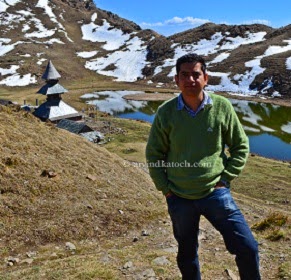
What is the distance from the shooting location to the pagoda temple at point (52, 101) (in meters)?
47.9

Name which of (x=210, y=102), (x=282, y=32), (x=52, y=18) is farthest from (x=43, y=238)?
(x=52, y=18)

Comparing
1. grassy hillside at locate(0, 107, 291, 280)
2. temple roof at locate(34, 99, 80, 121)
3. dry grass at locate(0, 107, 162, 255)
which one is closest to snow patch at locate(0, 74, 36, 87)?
temple roof at locate(34, 99, 80, 121)

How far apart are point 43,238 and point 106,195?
13.7 feet

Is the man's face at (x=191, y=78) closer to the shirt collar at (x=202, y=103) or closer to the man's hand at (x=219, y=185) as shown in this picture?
the shirt collar at (x=202, y=103)

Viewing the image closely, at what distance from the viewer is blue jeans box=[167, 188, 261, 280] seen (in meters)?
5.03

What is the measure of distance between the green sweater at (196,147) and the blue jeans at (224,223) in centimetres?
15

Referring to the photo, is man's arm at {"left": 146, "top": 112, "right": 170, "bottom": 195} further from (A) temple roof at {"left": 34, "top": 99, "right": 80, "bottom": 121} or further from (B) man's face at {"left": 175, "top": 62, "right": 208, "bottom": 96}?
(A) temple roof at {"left": 34, "top": 99, "right": 80, "bottom": 121}

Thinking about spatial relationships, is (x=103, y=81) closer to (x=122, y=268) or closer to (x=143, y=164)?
(x=143, y=164)

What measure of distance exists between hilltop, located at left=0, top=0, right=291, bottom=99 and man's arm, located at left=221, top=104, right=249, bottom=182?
95.3 m

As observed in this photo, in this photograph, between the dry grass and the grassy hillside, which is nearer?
the grassy hillside

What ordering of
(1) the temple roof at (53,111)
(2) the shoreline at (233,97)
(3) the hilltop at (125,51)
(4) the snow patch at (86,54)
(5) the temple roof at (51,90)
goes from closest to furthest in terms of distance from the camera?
(5) the temple roof at (51,90)
(1) the temple roof at (53,111)
(2) the shoreline at (233,97)
(3) the hilltop at (125,51)
(4) the snow patch at (86,54)

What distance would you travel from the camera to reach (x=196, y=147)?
17.1 ft

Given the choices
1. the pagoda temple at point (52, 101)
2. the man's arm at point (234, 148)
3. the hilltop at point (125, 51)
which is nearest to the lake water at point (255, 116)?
the hilltop at point (125, 51)

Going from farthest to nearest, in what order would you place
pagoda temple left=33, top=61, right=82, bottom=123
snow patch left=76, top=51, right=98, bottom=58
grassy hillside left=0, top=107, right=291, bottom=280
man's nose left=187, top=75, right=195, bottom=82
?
1. snow patch left=76, top=51, right=98, bottom=58
2. pagoda temple left=33, top=61, right=82, bottom=123
3. grassy hillside left=0, top=107, right=291, bottom=280
4. man's nose left=187, top=75, right=195, bottom=82
